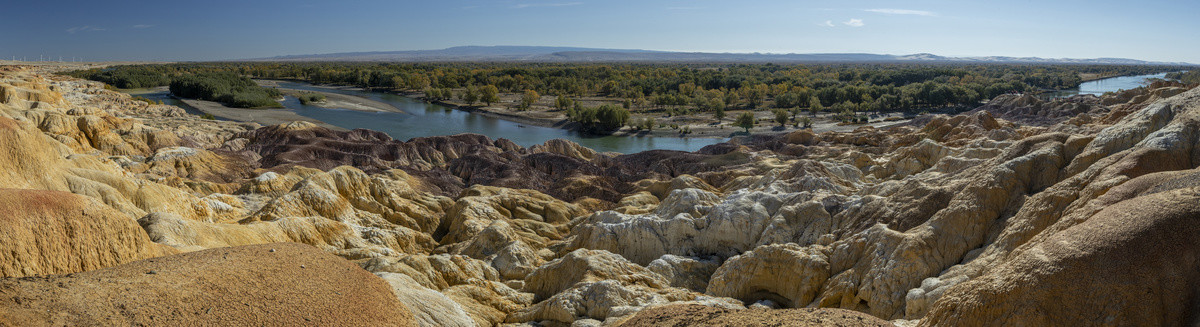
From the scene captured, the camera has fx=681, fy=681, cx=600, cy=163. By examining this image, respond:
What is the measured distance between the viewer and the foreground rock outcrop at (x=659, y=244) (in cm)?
1016

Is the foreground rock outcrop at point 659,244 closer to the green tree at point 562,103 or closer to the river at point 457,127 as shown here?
the river at point 457,127

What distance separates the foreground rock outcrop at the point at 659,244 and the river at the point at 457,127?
44.4m

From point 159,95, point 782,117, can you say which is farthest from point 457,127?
point 159,95

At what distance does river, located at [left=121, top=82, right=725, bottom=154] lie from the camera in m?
80.7

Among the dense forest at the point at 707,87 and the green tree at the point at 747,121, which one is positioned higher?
the dense forest at the point at 707,87

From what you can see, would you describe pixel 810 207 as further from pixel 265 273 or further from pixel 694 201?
pixel 265 273

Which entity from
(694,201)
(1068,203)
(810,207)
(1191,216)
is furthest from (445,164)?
(1191,216)

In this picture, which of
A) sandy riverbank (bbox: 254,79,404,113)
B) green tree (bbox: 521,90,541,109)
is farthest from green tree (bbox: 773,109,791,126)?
sandy riverbank (bbox: 254,79,404,113)

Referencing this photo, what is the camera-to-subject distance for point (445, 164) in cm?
→ 5275

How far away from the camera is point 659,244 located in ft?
75.3

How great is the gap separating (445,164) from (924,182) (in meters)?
38.9

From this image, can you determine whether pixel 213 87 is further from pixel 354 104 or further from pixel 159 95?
pixel 354 104

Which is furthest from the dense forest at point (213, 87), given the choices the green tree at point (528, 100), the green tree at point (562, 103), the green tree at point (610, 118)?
the green tree at point (610, 118)

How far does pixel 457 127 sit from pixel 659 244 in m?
71.5
